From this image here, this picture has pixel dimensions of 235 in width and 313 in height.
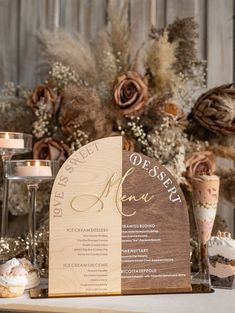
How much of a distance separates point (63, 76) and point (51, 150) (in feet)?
0.70

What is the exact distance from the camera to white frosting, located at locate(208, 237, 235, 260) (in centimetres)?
93

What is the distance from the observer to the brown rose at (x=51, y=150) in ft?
4.08

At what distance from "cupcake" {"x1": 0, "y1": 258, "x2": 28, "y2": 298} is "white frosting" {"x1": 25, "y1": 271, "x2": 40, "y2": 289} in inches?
1.3

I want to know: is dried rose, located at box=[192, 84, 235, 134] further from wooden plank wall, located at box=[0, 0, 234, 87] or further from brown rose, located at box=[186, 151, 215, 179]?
wooden plank wall, located at box=[0, 0, 234, 87]

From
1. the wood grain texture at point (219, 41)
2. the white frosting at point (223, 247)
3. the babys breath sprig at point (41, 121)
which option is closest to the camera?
the white frosting at point (223, 247)

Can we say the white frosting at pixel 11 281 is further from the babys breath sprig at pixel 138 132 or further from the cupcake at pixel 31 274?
the babys breath sprig at pixel 138 132

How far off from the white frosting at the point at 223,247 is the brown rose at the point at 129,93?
404mm

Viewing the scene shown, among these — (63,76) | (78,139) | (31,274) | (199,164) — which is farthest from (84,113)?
(31,274)

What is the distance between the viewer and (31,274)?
0.95 metres

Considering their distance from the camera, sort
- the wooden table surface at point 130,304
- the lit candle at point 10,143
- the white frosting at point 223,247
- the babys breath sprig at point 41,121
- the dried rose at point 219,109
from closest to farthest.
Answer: the wooden table surface at point 130,304
the white frosting at point 223,247
the lit candle at point 10,143
the dried rose at point 219,109
the babys breath sprig at point 41,121

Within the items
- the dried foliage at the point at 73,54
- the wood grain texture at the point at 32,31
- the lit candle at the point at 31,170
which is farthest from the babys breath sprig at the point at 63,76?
the lit candle at the point at 31,170

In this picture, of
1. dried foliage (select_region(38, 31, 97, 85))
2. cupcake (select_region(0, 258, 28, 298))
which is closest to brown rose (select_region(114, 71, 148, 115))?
dried foliage (select_region(38, 31, 97, 85))

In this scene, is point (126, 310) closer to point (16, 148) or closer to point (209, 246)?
point (209, 246)

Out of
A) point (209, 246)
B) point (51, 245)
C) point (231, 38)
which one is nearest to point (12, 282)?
point (51, 245)
